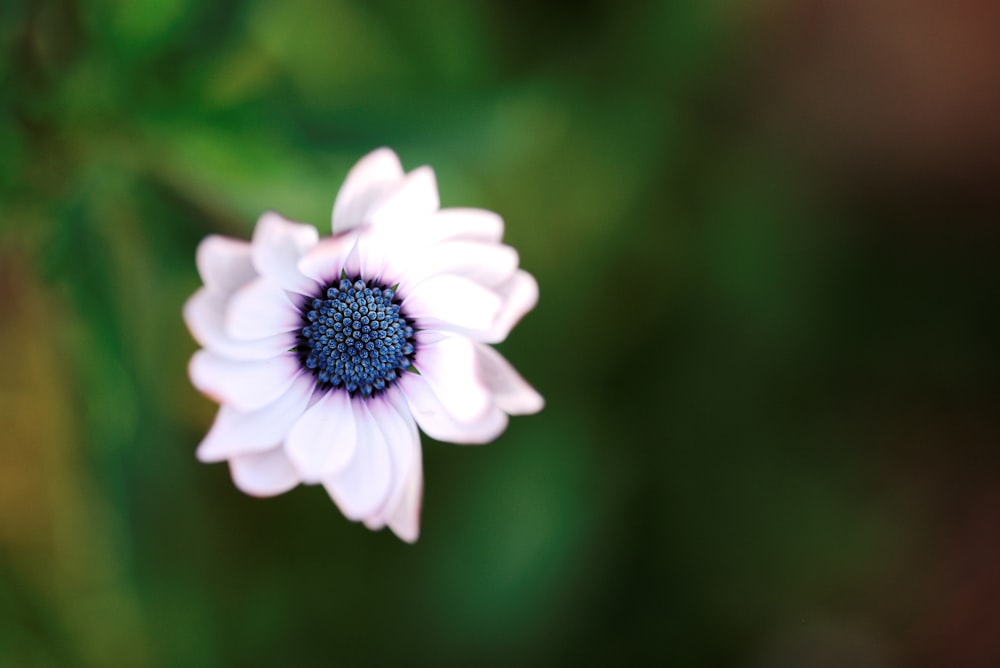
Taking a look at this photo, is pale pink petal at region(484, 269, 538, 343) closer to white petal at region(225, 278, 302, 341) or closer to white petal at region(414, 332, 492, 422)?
white petal at region(414, 332, 492, 422)

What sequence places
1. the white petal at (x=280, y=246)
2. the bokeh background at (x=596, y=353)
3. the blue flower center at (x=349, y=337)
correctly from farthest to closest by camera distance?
the bokeh background at (x=596, y=353) < the blue flower center at (x=349, y=337) < the white petal at (x=280, y=246)

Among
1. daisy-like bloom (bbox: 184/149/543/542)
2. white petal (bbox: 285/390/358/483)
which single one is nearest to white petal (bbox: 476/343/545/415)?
daisy-like bloom (bbox: 184/149/543/542)

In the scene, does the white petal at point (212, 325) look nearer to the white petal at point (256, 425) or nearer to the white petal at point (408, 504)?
the white petal at point (256, 425)

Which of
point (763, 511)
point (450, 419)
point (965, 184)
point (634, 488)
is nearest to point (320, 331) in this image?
point (450, 419)

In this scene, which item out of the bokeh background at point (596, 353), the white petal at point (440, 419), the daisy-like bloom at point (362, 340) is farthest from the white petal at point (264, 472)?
the bokeh background at point (596, 353)

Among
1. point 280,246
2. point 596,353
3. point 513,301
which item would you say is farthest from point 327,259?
point 596,353

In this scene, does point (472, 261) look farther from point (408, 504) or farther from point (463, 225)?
point (408, 504)
